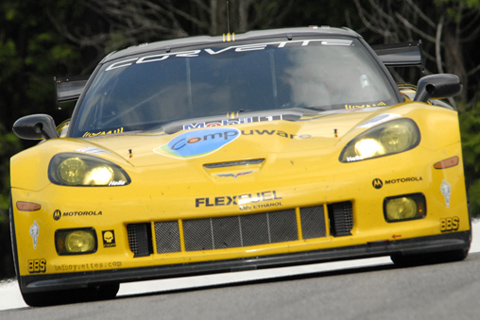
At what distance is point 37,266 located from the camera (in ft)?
15.7

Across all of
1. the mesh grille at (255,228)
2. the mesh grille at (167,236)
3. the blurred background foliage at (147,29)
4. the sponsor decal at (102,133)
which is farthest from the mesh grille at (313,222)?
the blurred background foliage at (147,29)

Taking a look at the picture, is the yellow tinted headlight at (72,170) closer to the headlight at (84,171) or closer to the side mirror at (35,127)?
the headlight at (84,171)

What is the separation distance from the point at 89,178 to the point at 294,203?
101 cm

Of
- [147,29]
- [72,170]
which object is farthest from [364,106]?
[147,29]

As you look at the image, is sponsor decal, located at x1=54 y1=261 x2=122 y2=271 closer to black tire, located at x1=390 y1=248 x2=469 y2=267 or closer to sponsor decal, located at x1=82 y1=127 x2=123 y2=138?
sponsor decal, located at x1=82 y1=127 x2=123 y2=138

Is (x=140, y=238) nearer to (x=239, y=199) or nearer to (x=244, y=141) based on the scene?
(x=239, y=199)

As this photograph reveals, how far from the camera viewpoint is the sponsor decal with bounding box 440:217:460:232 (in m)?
4.66

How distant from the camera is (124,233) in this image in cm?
463

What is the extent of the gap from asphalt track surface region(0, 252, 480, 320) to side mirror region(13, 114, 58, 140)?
135cm

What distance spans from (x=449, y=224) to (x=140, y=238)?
56.1 inches

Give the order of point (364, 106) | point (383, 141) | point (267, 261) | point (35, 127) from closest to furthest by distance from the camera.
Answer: point (267, 261)
point (383, 141)
point (364, 106)
point (35, 127)

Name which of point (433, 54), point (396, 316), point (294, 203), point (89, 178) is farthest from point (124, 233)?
point (433, 54)

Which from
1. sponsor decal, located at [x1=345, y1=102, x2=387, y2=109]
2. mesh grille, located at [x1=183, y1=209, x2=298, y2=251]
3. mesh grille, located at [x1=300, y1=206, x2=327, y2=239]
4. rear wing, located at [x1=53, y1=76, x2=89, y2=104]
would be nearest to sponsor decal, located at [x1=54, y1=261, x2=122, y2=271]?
mesh grille, located at [x1=183, y1=209, x2=298, y2=251]

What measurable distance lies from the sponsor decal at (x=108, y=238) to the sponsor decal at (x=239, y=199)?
0.43 meters
